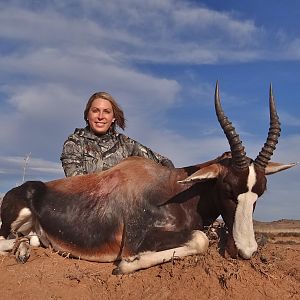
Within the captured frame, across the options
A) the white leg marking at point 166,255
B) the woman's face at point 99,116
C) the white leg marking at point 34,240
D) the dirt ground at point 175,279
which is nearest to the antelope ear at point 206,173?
the white leg marking at point 166,255

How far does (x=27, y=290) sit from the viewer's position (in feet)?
21.6

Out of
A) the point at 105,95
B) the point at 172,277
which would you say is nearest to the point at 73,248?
the point at 172,277

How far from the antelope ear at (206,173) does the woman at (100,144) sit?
2.61 metres

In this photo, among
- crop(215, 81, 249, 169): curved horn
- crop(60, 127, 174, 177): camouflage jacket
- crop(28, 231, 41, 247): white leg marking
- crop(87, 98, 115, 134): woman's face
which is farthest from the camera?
crop(87, 98, 115, 134): woman's face

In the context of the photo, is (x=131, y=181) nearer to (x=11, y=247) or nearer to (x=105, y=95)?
(x=11, y=247)

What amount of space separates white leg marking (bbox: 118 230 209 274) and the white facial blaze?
449 mm

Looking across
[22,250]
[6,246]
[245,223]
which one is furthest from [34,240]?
[245,223]

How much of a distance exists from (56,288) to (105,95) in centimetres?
438

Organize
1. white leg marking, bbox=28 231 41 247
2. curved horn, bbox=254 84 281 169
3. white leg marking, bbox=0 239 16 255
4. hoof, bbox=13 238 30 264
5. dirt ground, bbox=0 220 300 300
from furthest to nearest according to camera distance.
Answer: white leg marking, bbox=28 231 41 247 < white leg marking, bbox=0 239 16 255 < hoof, bbox=13 238 30 264 < curved horn, bbox=254 84 281 169 < dirt ground, bbox=0 220 300 300

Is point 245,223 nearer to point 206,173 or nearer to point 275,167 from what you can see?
point 206,173

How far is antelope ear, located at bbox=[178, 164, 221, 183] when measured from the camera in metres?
6.77

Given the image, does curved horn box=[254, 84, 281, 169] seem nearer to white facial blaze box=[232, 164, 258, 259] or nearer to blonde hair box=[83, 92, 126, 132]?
white facial blaze box=[232, 164, 258, 259]

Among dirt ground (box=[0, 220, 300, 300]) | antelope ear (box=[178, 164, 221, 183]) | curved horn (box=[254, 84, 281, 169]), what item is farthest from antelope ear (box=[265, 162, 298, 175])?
dirt ground (box=[0, 220, 300, 300])

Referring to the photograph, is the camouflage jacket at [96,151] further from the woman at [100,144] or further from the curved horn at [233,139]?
the curved horn at [233,139]
